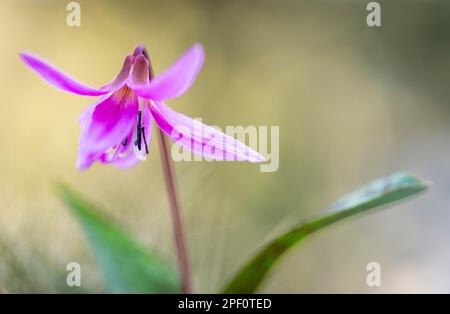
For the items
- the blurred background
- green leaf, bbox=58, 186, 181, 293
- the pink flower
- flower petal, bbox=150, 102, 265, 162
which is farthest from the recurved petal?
the blurred background

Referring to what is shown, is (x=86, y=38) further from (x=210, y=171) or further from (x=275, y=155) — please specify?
(x=210, y=171)

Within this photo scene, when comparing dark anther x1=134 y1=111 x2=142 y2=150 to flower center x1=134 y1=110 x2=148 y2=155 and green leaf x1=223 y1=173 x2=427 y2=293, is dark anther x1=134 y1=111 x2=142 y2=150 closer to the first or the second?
flower center x1=134 y1=110 x2=148 y2=155

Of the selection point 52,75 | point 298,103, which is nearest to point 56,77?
point 52,75

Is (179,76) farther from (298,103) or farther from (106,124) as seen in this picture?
(298,103)

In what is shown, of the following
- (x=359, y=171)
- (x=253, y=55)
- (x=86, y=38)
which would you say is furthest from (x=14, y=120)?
(x=359, y=171)

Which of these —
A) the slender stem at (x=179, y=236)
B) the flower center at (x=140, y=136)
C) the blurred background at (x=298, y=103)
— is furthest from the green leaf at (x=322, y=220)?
the blurred background at (x=298, y=103)
